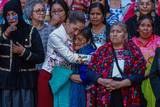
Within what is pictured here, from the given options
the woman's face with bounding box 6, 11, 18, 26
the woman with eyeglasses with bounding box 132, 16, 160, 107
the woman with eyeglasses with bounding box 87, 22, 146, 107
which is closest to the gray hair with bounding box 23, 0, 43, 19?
the woman's face with bounding box 6, 11, 18, 26

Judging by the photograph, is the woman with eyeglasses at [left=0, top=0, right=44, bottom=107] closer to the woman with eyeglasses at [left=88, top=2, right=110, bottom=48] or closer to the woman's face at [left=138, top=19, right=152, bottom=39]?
the woman with eyeglasses at [left=88, top=2, right=110, bottom=48]

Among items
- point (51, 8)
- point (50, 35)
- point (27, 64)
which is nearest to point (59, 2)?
point (51, 8)

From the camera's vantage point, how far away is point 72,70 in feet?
21.0

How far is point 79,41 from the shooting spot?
6.43 metres

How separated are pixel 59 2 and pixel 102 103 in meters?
1.65

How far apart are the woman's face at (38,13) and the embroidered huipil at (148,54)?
1.25m

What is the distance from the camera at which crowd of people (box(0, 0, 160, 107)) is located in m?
5.97

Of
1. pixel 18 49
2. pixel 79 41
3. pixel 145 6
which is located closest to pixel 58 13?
pixel 79 41

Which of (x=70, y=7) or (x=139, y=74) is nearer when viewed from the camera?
(x=139, y=74)

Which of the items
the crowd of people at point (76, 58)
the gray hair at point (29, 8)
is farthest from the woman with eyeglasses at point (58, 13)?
the gray hair at point (29, 8)

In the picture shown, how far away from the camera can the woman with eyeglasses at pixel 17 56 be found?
6.01 meters

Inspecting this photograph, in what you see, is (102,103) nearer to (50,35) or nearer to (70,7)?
(50,35)

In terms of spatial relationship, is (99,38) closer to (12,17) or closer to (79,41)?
(79,41)

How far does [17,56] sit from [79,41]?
2.80 feet
